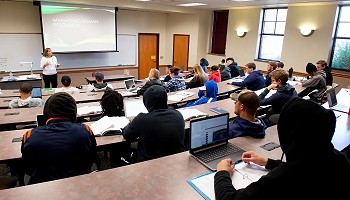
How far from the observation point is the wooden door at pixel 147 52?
9.22 m

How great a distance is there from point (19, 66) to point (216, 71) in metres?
5.41

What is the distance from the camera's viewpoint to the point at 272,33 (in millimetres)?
7684

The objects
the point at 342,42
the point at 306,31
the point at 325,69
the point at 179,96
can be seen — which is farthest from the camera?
the point at 306,31

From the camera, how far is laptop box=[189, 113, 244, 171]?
169cm

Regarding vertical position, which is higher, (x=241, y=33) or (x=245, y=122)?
(x=241, y=33)

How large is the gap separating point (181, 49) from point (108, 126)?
756 cm

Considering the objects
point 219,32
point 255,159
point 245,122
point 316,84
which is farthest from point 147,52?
point 255,159

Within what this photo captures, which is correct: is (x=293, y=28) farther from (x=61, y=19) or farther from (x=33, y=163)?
(x=33, y=163)

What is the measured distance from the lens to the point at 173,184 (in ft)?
4.58

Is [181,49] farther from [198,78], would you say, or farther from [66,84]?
[66,84]

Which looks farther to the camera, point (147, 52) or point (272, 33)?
point (147, 52)

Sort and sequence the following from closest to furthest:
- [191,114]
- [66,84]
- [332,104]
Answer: [191,114]
[332,104]
[66,84]

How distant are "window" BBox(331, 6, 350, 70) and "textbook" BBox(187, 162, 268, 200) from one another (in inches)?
253

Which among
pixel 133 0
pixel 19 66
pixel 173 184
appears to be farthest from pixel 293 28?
pixel 19 66
